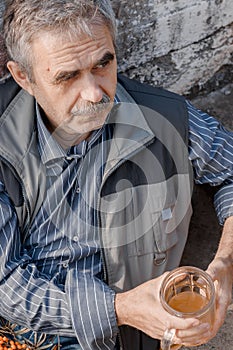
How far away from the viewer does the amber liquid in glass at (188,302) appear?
2164 millimetres

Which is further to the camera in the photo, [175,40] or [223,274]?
[175,40]

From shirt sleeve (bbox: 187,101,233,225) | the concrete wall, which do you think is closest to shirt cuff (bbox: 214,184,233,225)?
shirt sleeve (bbox: 187,101,233,225)

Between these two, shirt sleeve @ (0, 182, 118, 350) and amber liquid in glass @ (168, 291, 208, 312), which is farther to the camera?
shirt sleeve @ (0, 182, 118, 350)

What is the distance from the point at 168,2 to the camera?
3006mm

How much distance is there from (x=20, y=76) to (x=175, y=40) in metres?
0.96

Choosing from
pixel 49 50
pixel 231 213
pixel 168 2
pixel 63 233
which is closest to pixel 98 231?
pixel 63 233

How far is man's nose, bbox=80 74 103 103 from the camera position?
2.28 meters

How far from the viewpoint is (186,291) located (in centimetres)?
218

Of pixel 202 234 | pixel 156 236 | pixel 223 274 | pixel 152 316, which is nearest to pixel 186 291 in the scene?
pixel 152 316

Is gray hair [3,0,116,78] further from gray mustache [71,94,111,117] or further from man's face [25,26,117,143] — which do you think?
gray mustache [71,94,111,117]

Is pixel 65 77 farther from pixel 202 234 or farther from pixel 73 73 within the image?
pixel 202 234

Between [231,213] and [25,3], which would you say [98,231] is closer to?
[231,213]

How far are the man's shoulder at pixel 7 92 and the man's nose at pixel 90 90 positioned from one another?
0.30 meters

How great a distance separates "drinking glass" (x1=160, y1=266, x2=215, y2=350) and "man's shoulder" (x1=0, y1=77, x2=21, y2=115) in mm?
765
